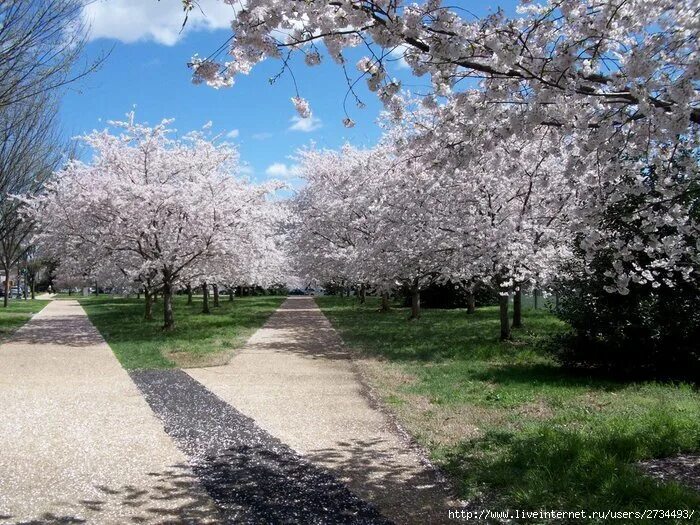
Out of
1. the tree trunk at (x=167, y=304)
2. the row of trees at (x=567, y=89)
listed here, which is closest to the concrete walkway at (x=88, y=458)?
the row of trees at (x=567, y=89)

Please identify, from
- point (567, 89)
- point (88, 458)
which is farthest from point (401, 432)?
point (567, 89)

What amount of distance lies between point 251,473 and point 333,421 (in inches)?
73.0

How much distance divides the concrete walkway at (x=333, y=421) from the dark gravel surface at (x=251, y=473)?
0.15 meters

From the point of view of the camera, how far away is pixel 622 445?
15.7 ft

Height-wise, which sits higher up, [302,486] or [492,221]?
[492,221]

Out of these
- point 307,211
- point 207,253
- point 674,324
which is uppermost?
point 307,211

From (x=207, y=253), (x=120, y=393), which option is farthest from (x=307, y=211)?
(x=120, y=393)

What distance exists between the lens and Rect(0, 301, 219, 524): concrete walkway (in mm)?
3689

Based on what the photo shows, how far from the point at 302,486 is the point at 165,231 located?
11.8 m

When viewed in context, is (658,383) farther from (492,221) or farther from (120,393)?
(120,393)

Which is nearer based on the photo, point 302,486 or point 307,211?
point 302,486

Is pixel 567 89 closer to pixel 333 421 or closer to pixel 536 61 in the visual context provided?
pixel 536 61

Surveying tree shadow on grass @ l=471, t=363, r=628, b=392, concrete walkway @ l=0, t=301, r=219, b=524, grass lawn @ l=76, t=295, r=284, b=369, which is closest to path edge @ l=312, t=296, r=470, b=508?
concrete walkway @ l=0, t=301, r=219, b=524

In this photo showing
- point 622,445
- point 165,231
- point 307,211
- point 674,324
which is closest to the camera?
point 622,445
